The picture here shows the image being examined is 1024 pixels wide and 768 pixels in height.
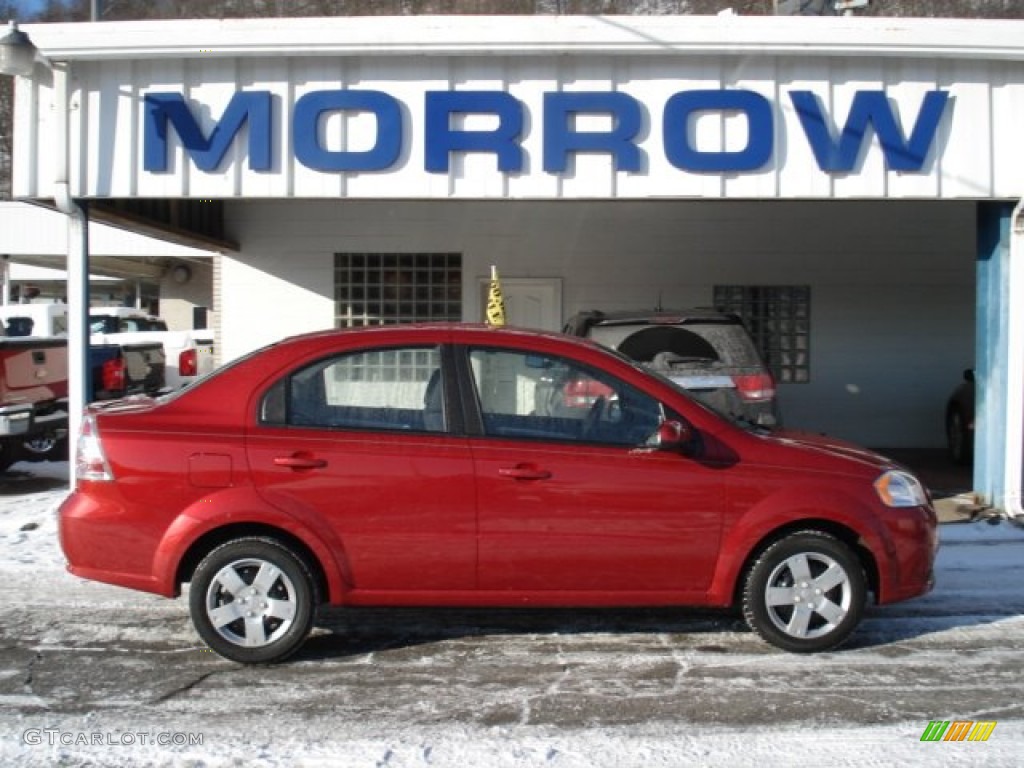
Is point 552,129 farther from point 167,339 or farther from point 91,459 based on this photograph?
point 167,339

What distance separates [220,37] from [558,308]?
19.0 ft

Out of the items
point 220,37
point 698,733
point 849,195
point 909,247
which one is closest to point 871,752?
point 698,733

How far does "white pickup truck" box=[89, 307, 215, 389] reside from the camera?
1727cm

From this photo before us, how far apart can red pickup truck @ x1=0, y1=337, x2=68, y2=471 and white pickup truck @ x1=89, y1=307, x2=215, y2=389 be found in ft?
15.2

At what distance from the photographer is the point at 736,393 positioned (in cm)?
753

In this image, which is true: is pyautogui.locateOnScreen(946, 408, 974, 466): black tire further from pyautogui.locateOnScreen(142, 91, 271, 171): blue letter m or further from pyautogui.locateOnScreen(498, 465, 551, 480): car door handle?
pyautogui.locateOnScreen(142, 91, 271, 171): blue letter m

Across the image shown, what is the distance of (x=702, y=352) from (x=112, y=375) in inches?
332

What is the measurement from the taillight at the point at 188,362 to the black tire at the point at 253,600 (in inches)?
506

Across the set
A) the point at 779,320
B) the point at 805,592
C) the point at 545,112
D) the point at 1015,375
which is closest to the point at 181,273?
the point at 779,320

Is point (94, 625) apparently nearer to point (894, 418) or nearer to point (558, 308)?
point (558, 308)

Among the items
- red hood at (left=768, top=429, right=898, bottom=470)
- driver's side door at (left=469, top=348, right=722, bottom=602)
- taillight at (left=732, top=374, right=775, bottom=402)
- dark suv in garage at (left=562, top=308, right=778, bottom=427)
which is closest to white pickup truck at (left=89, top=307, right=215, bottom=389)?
dark suv in garage at (left=562, top=308, right=778, bottom=427)

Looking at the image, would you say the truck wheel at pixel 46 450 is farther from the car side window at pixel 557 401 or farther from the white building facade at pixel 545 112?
the car side window at pixel 557 401

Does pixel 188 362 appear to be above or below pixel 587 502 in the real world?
above

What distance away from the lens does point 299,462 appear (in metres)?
4.93
